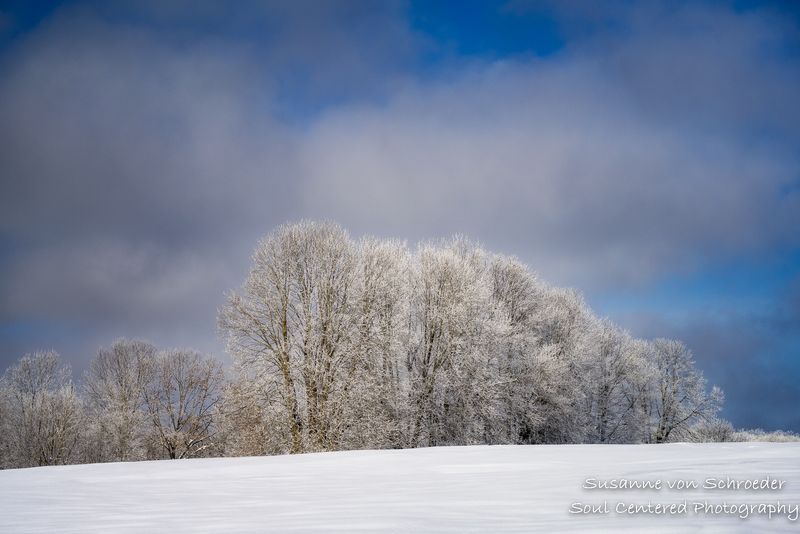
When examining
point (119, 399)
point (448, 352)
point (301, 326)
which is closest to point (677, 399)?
point (448, 352)

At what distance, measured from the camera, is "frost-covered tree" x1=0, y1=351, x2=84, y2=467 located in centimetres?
4266

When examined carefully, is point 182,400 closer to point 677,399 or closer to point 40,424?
point 40,424

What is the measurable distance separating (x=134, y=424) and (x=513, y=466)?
43785 millimetres

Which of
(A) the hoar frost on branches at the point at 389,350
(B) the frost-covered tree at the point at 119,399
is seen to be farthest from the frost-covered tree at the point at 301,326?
(B) the frost-covered tree at the point at 119,399

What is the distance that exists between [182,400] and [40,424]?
10483 mm

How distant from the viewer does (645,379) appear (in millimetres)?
47000

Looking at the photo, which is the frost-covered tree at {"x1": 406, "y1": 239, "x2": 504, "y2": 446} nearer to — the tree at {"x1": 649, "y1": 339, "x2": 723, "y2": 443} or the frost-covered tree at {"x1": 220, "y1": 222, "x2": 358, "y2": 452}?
the frost-covered tree at {"x1": 220, "y1": 222, "x2": 358, "y2": 452}

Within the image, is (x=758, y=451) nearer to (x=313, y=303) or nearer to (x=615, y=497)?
(x=615, y=497)

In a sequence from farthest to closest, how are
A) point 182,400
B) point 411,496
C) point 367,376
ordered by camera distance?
1. point 182,400
2. point 367,376
3. point 411,496

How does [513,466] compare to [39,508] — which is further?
[513,466]

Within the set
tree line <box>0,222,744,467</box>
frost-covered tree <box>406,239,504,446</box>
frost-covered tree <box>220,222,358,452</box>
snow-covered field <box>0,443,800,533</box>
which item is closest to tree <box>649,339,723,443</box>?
tree line <box>0,222,744,467</box>

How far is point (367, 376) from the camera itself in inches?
1138

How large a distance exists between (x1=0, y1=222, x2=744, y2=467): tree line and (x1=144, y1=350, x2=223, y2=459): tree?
0.14 meters

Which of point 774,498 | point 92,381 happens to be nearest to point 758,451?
point 774,498
